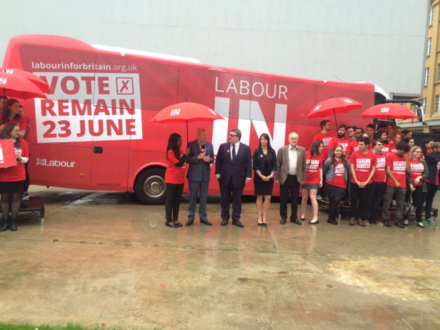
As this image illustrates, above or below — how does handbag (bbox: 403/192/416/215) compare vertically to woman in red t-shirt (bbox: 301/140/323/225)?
below

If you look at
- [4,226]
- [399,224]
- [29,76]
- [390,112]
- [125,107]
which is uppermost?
[29,76]

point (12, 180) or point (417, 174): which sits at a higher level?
point (417, 174)

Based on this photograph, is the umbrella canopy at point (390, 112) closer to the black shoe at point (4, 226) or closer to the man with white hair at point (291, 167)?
the man with white hair at point (291, 167)

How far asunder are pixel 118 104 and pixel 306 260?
5.41 m

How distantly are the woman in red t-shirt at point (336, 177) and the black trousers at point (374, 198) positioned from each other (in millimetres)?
559

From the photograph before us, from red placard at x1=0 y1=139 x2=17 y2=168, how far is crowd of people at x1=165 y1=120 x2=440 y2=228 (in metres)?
2.48

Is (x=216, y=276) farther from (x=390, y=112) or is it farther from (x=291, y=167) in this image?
(x=390, y=112)

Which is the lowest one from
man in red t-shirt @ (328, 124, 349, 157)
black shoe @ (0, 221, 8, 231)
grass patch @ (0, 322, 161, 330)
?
grass patch @ (0, 322, 161, 330)

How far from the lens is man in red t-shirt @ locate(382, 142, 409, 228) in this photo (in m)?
7.36

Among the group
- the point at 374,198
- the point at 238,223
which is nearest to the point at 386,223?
the point at 374,198

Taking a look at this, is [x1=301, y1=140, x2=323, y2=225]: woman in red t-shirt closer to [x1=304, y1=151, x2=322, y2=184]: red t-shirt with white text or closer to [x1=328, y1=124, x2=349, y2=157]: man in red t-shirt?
[x1=304, y1=151, x2=322, y2=184]: red t-shirt with white text

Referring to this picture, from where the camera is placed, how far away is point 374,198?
24.8ft

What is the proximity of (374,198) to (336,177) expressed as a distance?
0.97 m

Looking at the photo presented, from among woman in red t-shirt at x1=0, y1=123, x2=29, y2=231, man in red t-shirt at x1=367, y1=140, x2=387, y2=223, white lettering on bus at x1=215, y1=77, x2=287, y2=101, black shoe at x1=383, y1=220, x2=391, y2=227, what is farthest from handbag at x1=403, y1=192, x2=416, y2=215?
woman in red t-shirt at x1=0, y1=123, x2=29, y2=231
